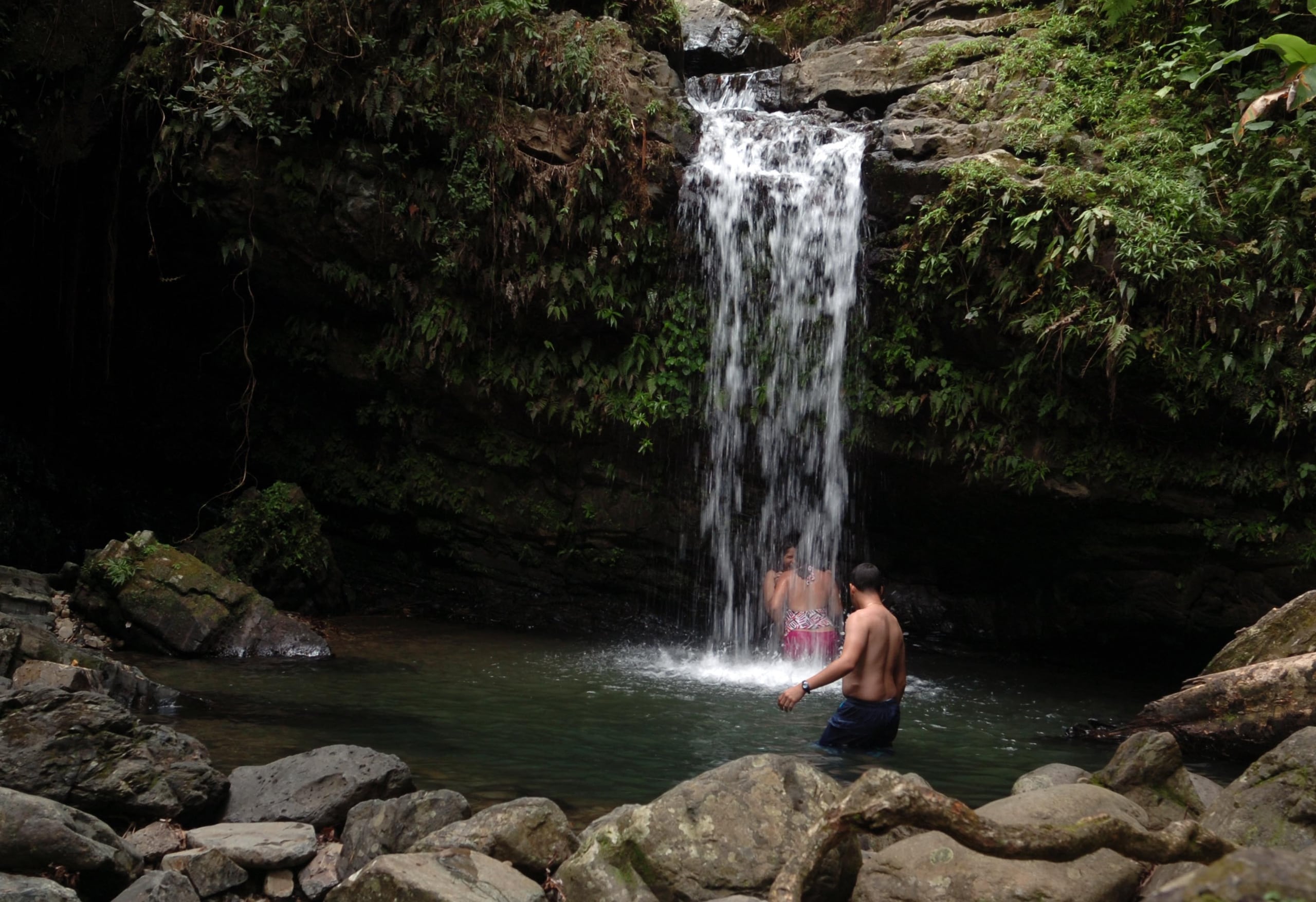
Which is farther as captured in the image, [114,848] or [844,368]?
[844,368]

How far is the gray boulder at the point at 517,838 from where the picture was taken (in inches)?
164

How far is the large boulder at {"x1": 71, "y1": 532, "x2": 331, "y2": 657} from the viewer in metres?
8.84

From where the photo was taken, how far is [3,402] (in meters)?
12.1

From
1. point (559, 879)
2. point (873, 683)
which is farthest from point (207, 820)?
point (873, 683)

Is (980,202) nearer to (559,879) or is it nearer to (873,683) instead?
(873,683)

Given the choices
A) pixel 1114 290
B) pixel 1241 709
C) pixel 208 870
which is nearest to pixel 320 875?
pixel 208 870

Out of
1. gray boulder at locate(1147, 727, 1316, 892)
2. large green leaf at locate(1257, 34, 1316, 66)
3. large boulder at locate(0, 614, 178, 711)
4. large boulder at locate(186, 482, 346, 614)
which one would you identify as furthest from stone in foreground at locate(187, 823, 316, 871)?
large green leaf at locate(1257, 34, 1316, 66)

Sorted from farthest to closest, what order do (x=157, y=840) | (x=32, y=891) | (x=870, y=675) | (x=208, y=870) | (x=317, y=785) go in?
(x=870, y=675)
(x=317, y=785)
(x=157, y=840)
(x=208, y=870)
(x=32, y=891)

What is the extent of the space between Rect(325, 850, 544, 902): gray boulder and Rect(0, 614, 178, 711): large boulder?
3.77m

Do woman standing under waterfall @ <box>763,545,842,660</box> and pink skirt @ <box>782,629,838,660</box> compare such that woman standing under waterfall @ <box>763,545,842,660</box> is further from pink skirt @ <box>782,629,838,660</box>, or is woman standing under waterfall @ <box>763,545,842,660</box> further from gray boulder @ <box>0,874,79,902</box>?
gray boulder @ <box>0,874,79,902</box>

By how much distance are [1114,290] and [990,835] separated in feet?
22.3

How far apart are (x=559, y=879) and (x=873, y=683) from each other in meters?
2.97

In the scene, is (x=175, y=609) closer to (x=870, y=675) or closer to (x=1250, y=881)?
(x=870, y=675)

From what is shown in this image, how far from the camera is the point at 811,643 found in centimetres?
916
